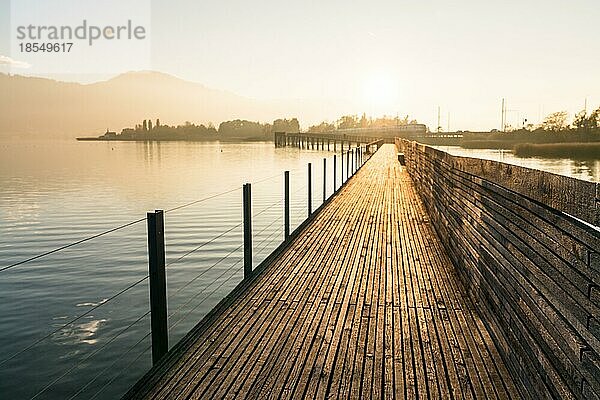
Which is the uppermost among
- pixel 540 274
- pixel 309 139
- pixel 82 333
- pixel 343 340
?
pixel 309 139

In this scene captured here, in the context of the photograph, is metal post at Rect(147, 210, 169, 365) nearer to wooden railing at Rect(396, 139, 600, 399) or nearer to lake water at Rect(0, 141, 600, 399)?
lake water at Rect(0, 141, 600, 399)

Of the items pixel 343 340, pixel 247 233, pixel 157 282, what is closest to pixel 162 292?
pixel 157 282

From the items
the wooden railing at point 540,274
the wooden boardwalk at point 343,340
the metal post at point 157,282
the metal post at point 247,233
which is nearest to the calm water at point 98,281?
the metal post at point 247,233

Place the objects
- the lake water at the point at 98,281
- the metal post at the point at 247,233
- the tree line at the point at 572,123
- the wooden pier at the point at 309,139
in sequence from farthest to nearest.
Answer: the wooden pier at the point at 309,139, the tree line at the point at 572,123, the metal post at the point at 247,233, the lake water at the point at 98,281

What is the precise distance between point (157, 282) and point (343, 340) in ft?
4.30

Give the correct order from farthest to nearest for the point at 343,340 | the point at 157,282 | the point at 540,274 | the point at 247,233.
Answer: the point at 247,233
the point at 343,340
the point at 157,282
the point at 540,274

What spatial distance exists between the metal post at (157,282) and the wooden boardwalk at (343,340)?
0.55 feet

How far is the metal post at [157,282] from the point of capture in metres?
3.79

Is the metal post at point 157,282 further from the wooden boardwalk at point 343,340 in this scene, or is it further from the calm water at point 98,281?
the calm water at point 98,281

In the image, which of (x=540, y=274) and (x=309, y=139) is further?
(x=309, y=139)

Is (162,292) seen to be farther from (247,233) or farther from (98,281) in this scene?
(98,281)

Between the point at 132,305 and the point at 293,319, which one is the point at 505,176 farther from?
the point at 132,305

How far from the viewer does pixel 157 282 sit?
3.91m

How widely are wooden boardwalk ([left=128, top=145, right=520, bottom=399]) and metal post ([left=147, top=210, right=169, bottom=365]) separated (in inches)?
6.5
